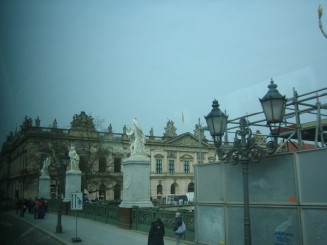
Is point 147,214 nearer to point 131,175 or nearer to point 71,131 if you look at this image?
point 131,175

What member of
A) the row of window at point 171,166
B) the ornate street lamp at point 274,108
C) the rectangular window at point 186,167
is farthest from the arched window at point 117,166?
the ornate street lamp at point 274,108

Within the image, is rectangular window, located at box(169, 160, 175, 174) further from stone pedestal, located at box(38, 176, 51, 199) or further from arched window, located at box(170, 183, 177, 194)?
stone pedestal, located at box(38, 176, 51, 199)

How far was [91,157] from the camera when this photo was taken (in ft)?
154

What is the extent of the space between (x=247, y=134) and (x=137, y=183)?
1161 centimetres

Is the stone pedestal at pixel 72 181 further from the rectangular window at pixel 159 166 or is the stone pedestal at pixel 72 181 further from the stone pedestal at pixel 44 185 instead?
the rectangular window at pixel 159 166

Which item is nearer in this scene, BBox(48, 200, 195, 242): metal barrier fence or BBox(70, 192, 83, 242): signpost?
BBox(48, 200, 195, 242): metal barrier fence

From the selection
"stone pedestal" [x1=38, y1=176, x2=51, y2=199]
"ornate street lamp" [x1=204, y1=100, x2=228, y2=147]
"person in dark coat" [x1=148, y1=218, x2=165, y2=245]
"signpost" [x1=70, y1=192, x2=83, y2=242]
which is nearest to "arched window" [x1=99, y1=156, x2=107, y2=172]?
"stone pedestal" [x1=38, y1=176, x2=51, y2=199]

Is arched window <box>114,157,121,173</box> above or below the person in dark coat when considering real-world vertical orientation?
above

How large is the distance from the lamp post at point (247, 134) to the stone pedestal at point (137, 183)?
10.2m

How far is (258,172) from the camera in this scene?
952 cm

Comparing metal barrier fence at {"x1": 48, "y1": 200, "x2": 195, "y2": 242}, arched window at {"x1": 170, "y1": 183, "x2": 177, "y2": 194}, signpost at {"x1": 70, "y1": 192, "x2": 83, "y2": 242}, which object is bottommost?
metal barrier fence at {"x1": 48, "y1": 200, "x2": 195, "y2": 242}

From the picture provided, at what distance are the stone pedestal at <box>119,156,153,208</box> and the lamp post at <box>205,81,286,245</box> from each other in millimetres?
10171

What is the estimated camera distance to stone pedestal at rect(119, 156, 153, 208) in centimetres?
1936

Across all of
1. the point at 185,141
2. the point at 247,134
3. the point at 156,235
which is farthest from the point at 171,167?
the point at 247,134
